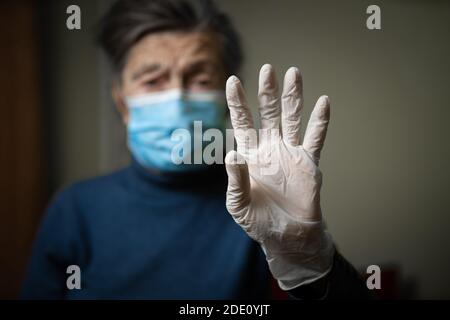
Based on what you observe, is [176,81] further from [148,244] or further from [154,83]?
[148,244]

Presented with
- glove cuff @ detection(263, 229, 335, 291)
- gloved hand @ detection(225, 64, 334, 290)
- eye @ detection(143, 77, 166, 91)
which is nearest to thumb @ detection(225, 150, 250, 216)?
gloved hand @ detection(225, 64, 334, 290)

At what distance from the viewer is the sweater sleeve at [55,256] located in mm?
911

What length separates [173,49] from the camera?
879 millimetres

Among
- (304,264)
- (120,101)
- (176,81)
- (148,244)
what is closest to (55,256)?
(148,244)

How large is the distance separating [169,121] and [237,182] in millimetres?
366

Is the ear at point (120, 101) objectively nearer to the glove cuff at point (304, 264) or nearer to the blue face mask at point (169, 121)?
the blue face mask at point (169, 121)

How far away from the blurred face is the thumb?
0.40 metres

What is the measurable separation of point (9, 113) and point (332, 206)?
39.6 inches

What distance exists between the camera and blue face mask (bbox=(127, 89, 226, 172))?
33.3 inches

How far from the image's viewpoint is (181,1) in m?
0.94
